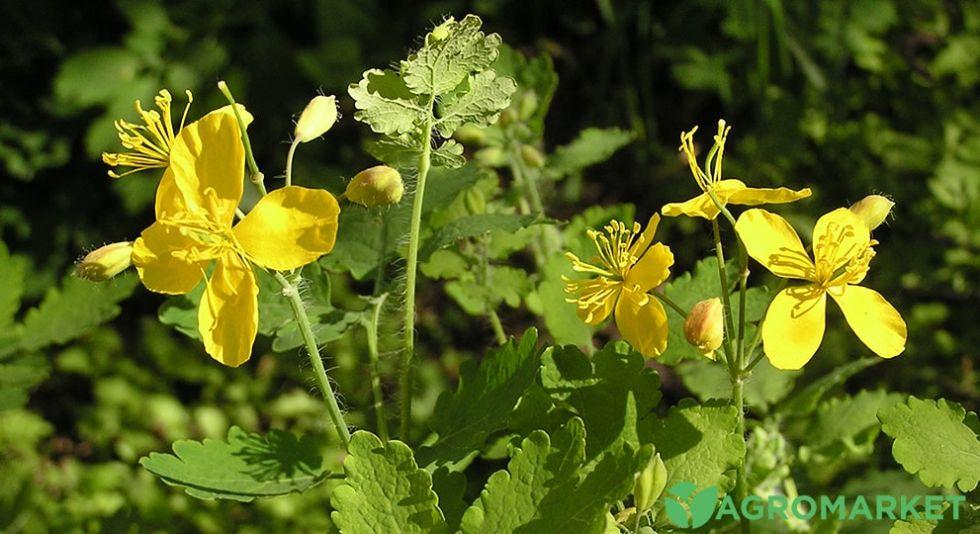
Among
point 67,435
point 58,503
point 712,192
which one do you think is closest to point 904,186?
point 712,192

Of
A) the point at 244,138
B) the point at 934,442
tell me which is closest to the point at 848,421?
the point at 934,442

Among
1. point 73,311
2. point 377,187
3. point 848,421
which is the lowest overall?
point 848,421

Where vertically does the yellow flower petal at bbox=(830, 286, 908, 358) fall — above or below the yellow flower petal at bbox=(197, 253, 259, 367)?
below

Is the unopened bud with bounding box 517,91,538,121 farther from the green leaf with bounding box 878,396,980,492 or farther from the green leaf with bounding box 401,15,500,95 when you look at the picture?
the green leaf with bounding box 878,396,980,492

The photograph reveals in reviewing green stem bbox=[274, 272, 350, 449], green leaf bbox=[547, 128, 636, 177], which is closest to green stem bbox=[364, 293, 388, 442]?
green stem bbox=[274, 272, 350, 449]

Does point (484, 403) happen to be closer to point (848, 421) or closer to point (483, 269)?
point (483, 269)

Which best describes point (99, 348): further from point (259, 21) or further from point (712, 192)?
point (712, 192)

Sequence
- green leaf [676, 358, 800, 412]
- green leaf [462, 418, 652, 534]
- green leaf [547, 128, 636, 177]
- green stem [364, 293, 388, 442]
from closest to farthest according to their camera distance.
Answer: green leaf [462, 418, 652, 534] → green stem [364, 293, 388, 442] → green leaf [676, 358, 800, 412] → green leaf [547, 128, 636, 177]

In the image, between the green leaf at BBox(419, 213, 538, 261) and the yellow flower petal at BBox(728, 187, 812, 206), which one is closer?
the yellow flower petal at BBox(728, 187, 812, 206)
